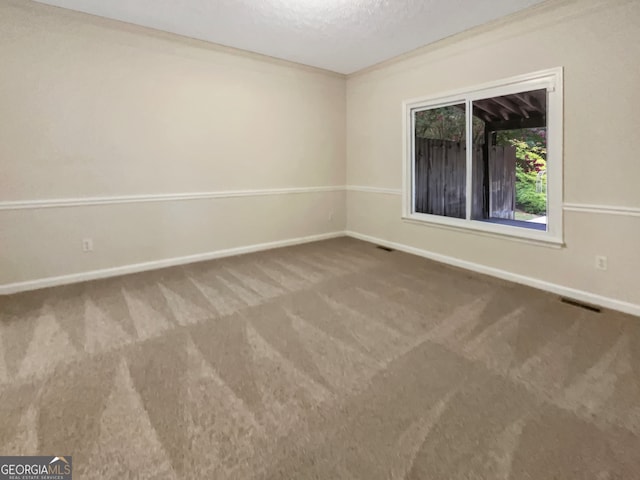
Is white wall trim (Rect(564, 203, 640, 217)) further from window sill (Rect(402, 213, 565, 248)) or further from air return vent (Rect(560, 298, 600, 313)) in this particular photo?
air return vent (Rect(560, 298, 600, 313))

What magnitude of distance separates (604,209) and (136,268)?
454 cm

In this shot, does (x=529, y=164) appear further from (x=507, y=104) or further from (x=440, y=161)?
(x=440, y=161)

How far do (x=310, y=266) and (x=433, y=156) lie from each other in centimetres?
222

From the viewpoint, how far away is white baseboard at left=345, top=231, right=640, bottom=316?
282cm

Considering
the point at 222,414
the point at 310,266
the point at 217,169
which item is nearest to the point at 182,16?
the point at 217,169

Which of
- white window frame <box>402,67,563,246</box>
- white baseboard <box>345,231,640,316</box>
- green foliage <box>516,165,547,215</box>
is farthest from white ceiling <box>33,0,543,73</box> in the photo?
white baseboard <box>345,231,640,316</box>

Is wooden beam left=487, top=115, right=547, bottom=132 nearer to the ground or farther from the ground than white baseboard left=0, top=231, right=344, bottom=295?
farther from the ground

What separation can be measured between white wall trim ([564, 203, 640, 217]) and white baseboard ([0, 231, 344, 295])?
327 centimetres

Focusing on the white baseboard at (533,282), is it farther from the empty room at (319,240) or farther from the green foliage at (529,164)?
the green foliage at (529,164)

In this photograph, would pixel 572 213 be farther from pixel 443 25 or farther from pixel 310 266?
pixel 310 266

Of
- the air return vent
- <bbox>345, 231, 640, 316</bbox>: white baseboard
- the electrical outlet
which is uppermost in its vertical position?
the electrical outlet

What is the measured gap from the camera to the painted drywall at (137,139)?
314 cm

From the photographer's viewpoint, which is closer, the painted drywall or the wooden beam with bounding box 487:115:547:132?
the painted drywall

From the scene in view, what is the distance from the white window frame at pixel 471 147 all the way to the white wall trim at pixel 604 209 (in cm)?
10
